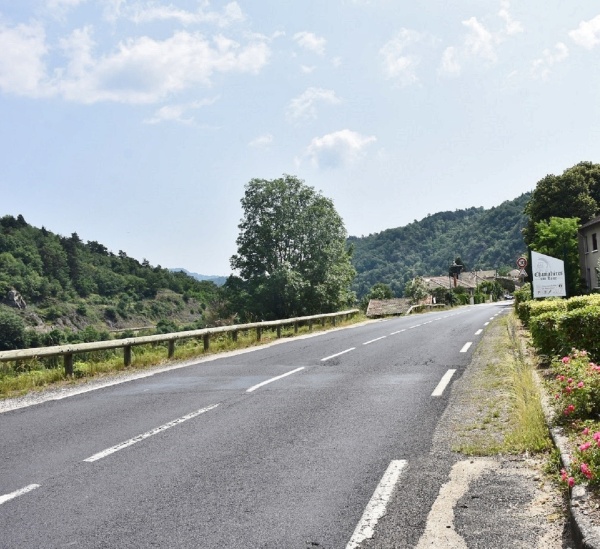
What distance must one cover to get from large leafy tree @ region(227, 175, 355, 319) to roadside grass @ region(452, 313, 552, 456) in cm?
3490

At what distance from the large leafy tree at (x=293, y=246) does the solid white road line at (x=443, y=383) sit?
34.4 m

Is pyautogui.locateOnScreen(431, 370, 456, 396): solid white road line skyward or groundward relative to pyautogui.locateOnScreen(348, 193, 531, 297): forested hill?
groundward

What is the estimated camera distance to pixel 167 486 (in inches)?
200

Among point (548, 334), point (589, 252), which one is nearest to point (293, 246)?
point (589, 252)

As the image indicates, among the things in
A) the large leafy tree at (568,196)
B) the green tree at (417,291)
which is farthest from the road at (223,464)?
the green tree at (417,291)

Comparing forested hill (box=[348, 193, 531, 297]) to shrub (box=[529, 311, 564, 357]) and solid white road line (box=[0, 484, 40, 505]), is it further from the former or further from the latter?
solid white road line (box=[0, 484, 40, 505])

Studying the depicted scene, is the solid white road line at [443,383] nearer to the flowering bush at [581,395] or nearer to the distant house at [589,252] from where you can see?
the flowering bush at [581,395]

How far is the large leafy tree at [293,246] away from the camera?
4709cm

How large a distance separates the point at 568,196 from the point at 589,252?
7817mm

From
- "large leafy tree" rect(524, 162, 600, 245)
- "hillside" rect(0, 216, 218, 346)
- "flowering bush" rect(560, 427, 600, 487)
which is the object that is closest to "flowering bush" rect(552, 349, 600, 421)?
"flowering bush" rect(560, 427, 600, 487)

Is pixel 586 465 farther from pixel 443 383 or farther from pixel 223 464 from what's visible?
pixel 443 383

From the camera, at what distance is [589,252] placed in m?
49.2

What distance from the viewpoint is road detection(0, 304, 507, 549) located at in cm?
413

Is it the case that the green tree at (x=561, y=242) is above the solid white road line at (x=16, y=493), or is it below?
above
